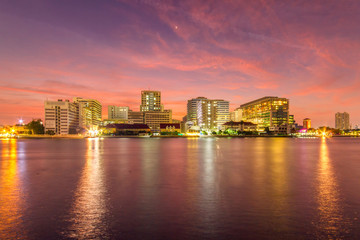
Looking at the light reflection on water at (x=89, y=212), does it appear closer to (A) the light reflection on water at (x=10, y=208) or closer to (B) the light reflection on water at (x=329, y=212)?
(A) the light reflection on water at (x=10, y=208)

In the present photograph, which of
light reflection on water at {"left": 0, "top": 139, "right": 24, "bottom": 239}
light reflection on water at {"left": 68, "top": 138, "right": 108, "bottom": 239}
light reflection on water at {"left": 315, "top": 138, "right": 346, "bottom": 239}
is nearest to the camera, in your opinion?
light reflection on water at {"left": 68, "top": 138, "right": 108, "bottom": 239}

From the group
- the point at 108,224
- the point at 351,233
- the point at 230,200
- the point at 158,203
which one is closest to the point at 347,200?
the point at 351,233

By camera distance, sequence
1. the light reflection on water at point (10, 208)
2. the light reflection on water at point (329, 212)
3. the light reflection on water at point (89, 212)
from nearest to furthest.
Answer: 1. the light reflection on water at point (89, 212)
2. the light reflection on water at point (329, 212)
3. the light reflection on water at point (10, 208)

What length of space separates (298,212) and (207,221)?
571 cm

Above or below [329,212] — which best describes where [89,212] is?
above

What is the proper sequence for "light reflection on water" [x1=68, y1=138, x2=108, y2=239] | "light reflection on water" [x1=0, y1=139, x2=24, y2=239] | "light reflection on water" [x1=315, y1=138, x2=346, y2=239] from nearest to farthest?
"light reflection on water" [x1=68, y1=138, x2=108, y2=239] < "light reflection on water" [x1=315, y1=138, x2=346, y2=239] < "light reflection on water" [x1=0, y1=139, x2=24, y2=239]

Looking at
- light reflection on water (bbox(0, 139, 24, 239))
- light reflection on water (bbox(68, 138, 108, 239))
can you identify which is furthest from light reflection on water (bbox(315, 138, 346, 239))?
light reflection on water (bbox(0, 139, 24, 239))

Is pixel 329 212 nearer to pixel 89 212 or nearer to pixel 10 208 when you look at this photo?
pixel 89 212

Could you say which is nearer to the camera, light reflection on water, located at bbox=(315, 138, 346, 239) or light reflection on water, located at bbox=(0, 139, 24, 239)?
light reflection on water, located at bbox=(315, 138, 346, 239)

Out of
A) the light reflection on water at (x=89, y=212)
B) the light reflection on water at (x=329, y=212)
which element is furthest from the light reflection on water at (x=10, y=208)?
the light reflection on water at (x=329, y=212)

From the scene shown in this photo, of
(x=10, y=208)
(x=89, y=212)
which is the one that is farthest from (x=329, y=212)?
(x=10, y=208)

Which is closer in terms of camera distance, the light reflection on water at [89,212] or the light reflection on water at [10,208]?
the light reflection on water at [89,212]

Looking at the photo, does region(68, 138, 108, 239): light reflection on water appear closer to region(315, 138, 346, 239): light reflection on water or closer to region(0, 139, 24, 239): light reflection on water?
region(0, 139, 24, 239): light reflection on water

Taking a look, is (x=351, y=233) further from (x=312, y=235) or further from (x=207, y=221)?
(x=207, y=221)
